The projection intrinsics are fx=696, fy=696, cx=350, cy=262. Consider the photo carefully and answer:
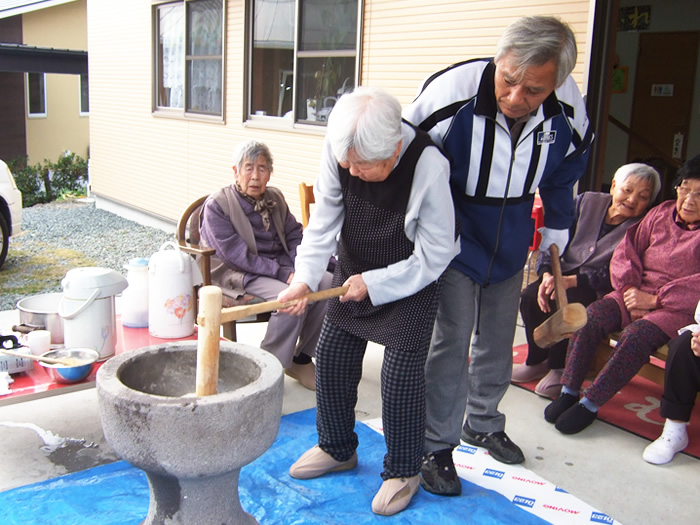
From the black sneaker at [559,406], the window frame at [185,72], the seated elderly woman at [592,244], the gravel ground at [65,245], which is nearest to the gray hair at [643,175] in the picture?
the seated elderly woman at [592,244]

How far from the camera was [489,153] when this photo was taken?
2.57 meters

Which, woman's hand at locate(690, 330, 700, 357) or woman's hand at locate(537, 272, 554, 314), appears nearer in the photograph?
woman's hand at locate(690, 330, 700, 357)

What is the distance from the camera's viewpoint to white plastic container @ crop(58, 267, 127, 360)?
9.50 feet

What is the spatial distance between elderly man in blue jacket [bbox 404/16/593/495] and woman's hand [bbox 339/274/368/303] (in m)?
0.39

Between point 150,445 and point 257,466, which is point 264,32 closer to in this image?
point 257,466

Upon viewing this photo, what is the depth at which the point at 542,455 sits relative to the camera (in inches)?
124

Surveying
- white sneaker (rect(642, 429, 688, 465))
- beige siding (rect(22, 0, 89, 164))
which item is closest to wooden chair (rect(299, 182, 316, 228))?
white sneaker (rect(642, 429, 688, 465))

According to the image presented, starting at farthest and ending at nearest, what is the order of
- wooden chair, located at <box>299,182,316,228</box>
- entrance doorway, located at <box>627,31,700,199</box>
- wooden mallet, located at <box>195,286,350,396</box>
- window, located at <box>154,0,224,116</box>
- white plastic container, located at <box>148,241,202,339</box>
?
1. window, located at <box>154,0,224,116</box>
2. entrance doorway, located at <box>627,31,700,199</box>
3. wooden chair, located at <box>299,182,316,228</box>
4. white plastic container, located at <box>148,241,202,339</box>
5. wooden mallet, located at <box>195,286,350,396</box>

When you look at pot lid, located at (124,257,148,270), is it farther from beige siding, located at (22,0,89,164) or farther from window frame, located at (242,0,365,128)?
beige siding, located at (22,0,89,164)

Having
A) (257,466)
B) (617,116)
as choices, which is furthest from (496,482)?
(617,116)

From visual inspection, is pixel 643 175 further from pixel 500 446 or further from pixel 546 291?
pixel 500 446

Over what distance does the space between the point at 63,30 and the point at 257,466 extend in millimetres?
15724

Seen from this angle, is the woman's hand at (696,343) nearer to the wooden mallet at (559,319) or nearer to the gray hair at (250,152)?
the wooden mallet at (559,319)

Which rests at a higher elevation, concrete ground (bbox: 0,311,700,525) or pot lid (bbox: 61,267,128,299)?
pot lid (bbox: 61,267,128,299)
